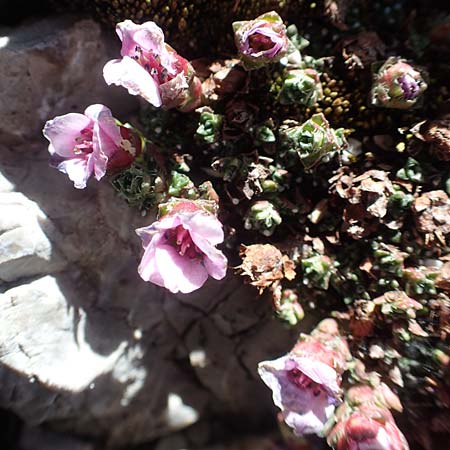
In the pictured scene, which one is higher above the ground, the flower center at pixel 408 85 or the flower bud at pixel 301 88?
the flower center at pixel 408 85

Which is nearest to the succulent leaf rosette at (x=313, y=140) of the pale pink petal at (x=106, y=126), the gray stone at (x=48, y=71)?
the pale pink petal at (x=106, y=126)

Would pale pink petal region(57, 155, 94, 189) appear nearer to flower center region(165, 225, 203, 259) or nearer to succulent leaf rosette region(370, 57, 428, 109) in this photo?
flower center region(165, 225, 203, 259)

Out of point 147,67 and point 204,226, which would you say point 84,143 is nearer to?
point 147,67

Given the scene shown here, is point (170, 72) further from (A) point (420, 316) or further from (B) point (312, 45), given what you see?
(A) point (420, 316)

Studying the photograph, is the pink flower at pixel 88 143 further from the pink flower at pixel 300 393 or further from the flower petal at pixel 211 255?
the pink flower at pixel 300 393

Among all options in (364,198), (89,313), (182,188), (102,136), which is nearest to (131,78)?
(102,136)

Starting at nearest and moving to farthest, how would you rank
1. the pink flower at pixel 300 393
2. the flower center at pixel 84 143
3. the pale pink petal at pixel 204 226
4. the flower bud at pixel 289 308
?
the pale pink petal at pixel 204 226, the pink flower at pixel 300 393, the flower center at pixel 84 143, the flower bud at pixel 289 308

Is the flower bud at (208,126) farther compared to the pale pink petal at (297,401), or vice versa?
the flower bud at (208,126)
